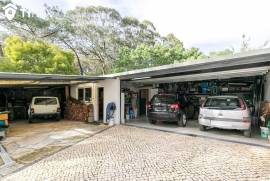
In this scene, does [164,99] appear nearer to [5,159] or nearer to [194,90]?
[194,90]

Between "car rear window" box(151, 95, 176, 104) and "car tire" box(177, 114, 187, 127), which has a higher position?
"car rear window" box(151, 95, 176, 104)

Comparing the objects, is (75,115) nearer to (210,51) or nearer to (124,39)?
(124,39)

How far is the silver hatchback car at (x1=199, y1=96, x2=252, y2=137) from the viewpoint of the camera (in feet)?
23.0

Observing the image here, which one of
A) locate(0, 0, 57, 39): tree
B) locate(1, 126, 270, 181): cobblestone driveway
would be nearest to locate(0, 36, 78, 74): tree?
locate(0, 0, 57, 39): tree

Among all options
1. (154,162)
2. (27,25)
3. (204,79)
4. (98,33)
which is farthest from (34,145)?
(98,33)

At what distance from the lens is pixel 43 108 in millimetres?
12359

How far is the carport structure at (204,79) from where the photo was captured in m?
6.34

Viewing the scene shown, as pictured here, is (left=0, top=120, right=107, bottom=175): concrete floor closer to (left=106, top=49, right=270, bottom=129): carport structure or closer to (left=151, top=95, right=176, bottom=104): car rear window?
(left=151, top=95, right=176, bottom=104): car rear window

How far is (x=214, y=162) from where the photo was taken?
16.3 ft

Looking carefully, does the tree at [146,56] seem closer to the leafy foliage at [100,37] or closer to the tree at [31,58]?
the leafy foliage at [100,37]

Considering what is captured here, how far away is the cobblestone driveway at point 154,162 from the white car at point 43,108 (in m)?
6.35

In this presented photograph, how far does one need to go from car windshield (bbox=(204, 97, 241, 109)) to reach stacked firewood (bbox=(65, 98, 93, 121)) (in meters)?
6.67

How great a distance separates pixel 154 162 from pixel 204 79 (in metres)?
7.59

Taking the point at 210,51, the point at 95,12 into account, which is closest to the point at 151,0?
the point at 95,12
